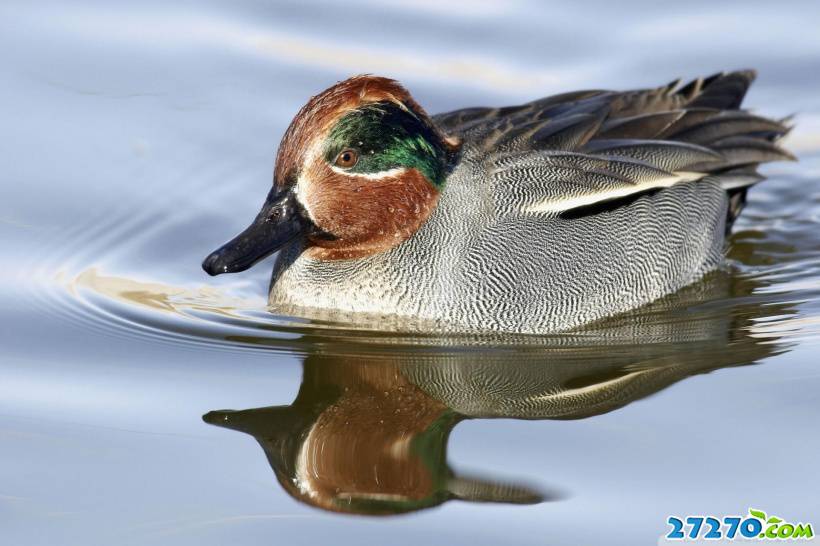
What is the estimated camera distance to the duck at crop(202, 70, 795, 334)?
744 centimetres

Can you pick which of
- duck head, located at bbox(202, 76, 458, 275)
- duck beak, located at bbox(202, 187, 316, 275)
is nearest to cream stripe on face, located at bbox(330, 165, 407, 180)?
duck head, located at bbox(202, 76, 458, 275)

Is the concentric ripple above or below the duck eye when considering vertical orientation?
below

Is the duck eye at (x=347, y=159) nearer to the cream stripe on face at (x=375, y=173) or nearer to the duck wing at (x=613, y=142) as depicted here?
the cream stripe on face at (x=375, y=173)

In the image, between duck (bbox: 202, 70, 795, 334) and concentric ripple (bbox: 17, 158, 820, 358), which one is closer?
duck (bbox: 202, 70, 795, 334)

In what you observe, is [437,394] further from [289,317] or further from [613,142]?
[613,142]

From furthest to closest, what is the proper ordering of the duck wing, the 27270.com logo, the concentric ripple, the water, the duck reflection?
the duck wing, the concentric ripple, the duck reflection, the water, the 27270.com logo

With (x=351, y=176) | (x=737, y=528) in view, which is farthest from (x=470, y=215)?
(x=737, y=528)

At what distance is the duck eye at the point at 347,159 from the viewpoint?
24.4ft

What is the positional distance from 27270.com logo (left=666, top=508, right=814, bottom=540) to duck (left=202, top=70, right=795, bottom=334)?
83.2 inches


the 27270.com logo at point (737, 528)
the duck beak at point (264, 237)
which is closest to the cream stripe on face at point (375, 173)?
the duck beak at point (264, 237)

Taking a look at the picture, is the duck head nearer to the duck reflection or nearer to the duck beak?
the duck beak

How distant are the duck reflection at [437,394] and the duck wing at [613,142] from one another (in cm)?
80

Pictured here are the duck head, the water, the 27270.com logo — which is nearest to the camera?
the 27270.com logo

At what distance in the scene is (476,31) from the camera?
39.2 feet
